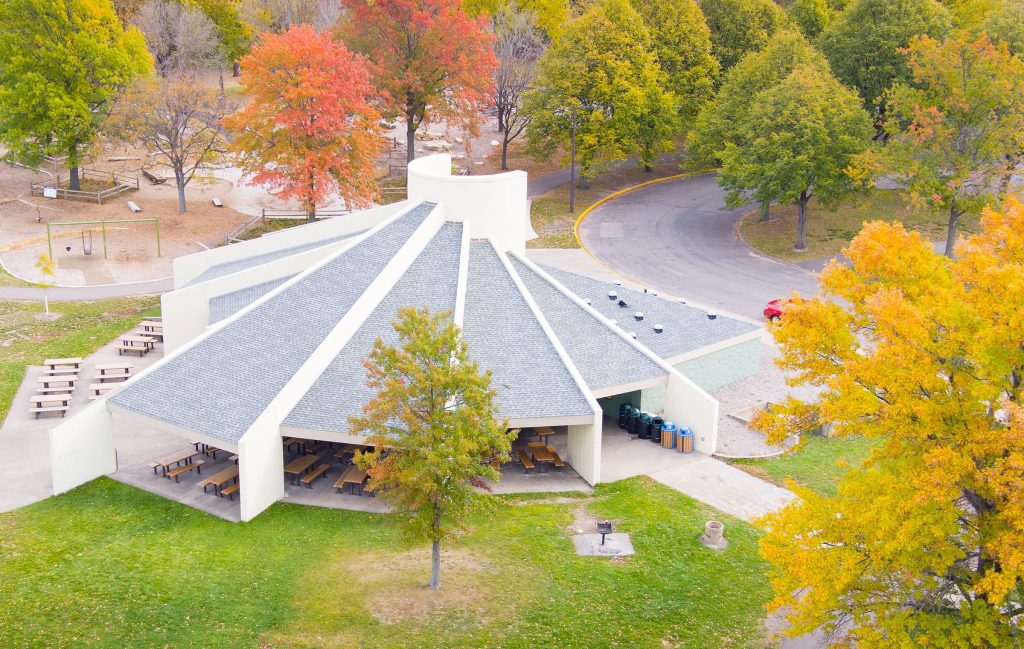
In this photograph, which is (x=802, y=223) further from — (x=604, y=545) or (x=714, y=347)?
(x=604, y=545)

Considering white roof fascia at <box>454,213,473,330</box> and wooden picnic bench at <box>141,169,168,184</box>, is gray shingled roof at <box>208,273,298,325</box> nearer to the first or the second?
white roof fascia at <box>454,213,473,330</box>

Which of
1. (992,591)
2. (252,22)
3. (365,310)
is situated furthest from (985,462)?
(252,22)

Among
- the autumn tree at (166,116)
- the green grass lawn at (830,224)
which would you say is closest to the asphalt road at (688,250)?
the green grass lawn at (830,224)

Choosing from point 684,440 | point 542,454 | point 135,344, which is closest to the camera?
point 542,454

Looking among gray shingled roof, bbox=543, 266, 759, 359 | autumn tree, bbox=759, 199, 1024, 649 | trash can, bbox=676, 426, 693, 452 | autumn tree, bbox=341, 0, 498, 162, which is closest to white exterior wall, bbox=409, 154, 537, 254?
gray shingled roof, bbox=543, 266, 759, 359

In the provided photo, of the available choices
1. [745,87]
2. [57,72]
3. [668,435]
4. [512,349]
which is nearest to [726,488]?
[668,435]

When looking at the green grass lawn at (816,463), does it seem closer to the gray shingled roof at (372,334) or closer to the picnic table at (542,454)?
the picnic table at (542,454)
